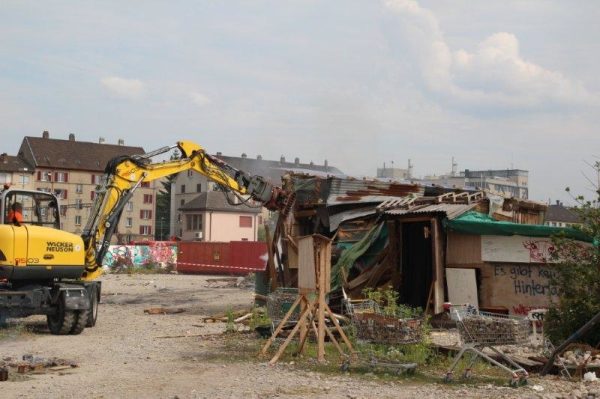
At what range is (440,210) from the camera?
707 inches

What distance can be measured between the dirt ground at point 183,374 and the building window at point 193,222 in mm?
71739

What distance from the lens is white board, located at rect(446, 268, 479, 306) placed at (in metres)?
18.0

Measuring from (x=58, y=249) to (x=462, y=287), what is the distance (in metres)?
8.91

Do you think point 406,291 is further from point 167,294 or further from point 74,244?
point 167,294

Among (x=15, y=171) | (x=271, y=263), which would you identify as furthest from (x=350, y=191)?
(x=15, y=171)

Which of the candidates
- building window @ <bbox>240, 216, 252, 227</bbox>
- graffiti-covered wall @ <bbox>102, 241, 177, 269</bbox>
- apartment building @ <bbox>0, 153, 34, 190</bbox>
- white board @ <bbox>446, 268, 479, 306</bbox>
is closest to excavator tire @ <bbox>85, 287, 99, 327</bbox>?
white board @ <bbox>446, 268, 479, 306</bbox>

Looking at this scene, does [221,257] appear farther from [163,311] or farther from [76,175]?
[76,175]

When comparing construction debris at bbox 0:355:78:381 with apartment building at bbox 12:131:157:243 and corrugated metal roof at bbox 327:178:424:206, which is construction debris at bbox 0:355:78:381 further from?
apartment building at bbox 12:131:157:243

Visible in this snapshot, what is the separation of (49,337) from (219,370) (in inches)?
239

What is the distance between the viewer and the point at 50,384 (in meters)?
10.7

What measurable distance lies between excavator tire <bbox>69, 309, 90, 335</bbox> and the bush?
9.37 metres

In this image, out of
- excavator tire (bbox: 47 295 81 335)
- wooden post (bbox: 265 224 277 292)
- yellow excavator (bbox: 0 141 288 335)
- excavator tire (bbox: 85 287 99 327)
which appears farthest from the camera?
wooden post (bbox: 265 224 277 292)

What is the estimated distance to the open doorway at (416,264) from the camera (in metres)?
19.7

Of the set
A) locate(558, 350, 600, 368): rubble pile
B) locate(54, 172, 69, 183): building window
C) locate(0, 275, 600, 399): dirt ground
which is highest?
locate(54, 172, 69, 183): building window
